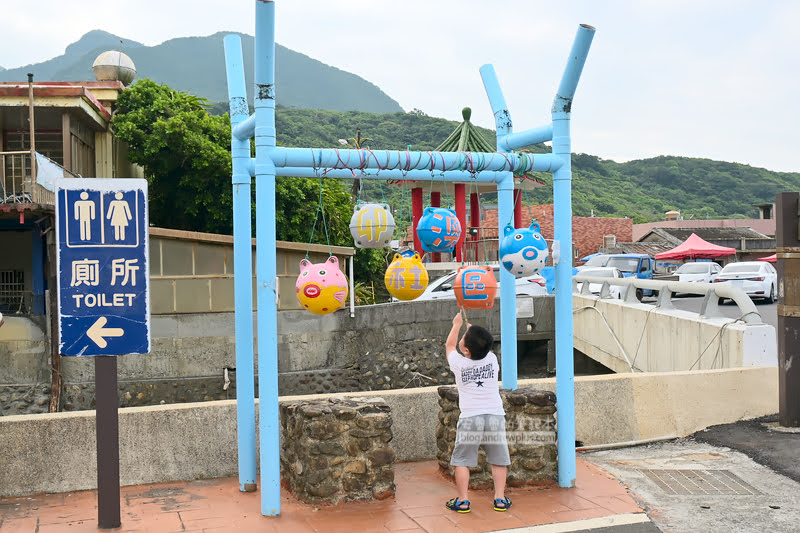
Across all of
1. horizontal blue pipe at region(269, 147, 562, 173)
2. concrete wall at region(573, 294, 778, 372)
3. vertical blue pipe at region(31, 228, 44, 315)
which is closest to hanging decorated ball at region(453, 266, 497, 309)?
horizontal blue pipe at region(269, 147, 562, 173)

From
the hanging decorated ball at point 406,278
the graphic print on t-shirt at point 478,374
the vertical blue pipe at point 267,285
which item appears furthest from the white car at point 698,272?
the vertical blue pipe at point 267,285

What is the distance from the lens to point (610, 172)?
280ft

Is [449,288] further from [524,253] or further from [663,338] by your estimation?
[524,253]

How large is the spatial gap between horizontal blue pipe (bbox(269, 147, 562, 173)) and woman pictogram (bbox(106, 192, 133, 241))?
122 centimetres

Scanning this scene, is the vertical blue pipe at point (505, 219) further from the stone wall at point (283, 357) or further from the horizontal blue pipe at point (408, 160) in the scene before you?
the stone wall at point (283, 357)

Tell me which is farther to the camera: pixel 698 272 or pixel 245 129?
pixel 698 272

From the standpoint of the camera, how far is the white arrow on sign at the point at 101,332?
5.82 m

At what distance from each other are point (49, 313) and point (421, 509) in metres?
14.3

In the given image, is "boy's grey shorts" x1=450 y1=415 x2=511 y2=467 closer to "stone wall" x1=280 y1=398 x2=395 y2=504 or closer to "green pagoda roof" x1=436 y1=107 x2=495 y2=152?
"stone wall" x1=280 y1=398 x2=395 y2=504

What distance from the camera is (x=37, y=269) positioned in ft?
65.6

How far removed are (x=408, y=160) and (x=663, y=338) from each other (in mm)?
7258

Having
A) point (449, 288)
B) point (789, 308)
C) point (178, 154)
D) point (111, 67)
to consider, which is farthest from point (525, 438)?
point (111, 67)

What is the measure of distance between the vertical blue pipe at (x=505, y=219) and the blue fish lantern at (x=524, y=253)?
71 cm

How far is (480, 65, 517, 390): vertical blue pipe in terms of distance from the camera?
749cm
